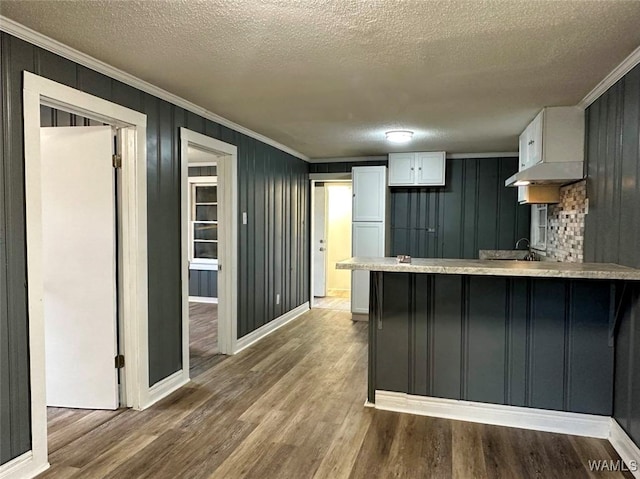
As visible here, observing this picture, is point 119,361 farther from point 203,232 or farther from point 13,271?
point 203,232

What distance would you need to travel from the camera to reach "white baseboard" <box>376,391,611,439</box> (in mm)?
2723

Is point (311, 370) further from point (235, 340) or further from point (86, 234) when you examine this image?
point (86, 234)

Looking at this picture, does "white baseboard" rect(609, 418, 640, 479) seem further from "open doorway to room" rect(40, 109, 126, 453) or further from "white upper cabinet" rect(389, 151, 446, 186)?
"white upper cabinet" rect(389, 151, 446, 186)

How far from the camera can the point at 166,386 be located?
10.8 feet

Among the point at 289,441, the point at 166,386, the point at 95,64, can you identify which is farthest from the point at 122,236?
the point at 289,441

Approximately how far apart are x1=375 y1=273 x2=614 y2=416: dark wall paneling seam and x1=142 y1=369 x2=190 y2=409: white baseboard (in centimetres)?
162

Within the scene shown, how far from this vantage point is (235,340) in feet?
14.2

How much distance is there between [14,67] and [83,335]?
5.83 ft

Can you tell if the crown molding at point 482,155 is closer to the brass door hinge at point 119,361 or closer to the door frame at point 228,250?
the door frame at point 228,250

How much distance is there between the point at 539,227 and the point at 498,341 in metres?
2.50

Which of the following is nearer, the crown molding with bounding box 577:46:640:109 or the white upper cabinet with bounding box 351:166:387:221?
the crown molding with bounding box 577:46:640:109

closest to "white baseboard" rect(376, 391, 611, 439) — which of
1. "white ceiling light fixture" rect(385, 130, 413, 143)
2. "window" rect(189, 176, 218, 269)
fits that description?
"white ceiling light fixture" rect(385, 130, 413, 143)

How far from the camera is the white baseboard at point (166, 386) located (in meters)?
3.12

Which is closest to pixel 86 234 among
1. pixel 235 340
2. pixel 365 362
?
pixel 235 340
